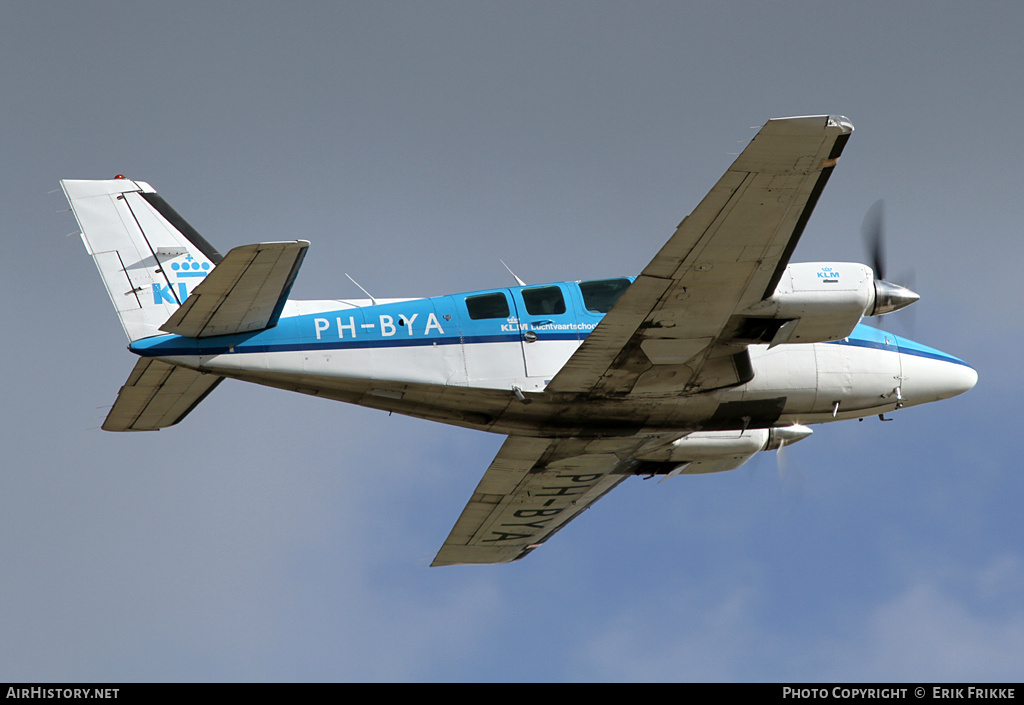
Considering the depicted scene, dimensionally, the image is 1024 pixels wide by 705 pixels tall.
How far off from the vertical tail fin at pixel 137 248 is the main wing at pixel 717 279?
24.8ft

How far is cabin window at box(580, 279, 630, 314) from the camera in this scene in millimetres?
22750

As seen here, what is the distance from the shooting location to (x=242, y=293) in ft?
64.6

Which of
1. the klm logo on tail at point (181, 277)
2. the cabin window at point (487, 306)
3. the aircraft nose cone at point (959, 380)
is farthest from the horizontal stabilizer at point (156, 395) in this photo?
the aircraft nose cone at point (959, 380)

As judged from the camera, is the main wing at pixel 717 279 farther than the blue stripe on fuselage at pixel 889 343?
No

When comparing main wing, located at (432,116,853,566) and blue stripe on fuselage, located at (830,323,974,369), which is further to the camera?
blue stripe on fuselage, located at (830,323,974,369)

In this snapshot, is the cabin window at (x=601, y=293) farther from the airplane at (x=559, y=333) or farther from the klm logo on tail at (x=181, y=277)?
the klm logo on tail at (x=181, y=277)

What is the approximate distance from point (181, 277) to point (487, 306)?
6.02 m

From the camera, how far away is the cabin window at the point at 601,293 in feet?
74.6

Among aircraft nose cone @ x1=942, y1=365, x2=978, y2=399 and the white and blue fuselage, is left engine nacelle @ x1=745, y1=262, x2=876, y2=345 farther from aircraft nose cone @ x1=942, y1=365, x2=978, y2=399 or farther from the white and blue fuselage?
aircraft nose cone @ x1=942, y1=365, x2=978, y2=399

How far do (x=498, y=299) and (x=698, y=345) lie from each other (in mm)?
4034

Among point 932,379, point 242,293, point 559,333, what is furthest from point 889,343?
point 242,293

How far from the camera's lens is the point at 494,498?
2736 centimetres

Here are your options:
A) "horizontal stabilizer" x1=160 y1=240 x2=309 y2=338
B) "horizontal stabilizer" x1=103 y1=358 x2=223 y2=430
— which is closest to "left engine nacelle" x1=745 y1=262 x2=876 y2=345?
"horizontal stabilizer" x1=160 y1=240 x2=309 y2=338
